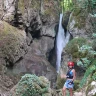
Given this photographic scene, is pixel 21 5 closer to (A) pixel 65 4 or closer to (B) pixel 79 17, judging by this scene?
(B) pixel 79 17

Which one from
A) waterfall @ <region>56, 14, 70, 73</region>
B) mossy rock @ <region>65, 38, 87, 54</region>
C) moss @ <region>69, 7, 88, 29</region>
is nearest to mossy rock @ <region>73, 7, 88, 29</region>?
moss @ <region>69, 7, 88, 29</region>

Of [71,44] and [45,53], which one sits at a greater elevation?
[71,44]

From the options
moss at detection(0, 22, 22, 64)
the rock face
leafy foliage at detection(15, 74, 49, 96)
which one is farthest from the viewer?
the rock face

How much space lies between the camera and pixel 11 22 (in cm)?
1521

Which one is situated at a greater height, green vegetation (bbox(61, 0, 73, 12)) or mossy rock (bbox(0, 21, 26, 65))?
green vegetation (bbox(61, 0, 73, 12))

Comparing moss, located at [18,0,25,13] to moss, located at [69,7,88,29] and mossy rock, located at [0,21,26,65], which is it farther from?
moss, located at [69,7,88,29]

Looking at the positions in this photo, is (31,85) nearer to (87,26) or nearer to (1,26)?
(1,26)

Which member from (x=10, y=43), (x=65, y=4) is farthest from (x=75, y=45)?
(x=65, y=4)

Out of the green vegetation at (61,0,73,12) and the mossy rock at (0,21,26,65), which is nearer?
the mossy rock at (0,21,26,65)

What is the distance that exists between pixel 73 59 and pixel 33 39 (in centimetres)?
553

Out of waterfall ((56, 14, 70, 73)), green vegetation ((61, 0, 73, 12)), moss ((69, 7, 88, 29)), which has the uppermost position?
green vegetation ((61, 0, 73, 12))

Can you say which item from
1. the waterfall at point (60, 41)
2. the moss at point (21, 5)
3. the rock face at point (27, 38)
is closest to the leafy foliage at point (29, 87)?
the rock face at point (27, 38)

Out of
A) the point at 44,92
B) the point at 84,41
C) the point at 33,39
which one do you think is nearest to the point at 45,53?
the point at 33,39

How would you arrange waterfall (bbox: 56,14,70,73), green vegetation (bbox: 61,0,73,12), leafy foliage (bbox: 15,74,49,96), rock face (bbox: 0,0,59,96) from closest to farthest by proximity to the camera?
leafy foliage (bbox: 15,74,49,96) < rock face (bbox: 0,0,59,96) < waterfall (bbox: 56,14,70,73) < green vegetation (bbox: 61,0,73,12)
